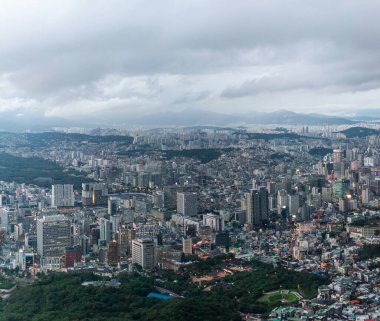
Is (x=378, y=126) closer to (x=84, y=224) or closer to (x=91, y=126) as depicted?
(x=91, y=126)

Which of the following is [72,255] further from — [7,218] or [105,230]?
[7,218]

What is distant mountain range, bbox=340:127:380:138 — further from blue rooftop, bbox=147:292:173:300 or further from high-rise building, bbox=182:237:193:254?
blue rooftop, bbox=147:292:173:300

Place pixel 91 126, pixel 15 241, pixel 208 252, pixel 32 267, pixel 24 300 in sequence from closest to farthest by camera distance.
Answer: pixel 24 300
pixel 32 267
pixel 208 252
pixel 15 241
pixel 91 126

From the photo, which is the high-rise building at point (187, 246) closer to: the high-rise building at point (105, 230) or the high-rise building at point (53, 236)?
the high-rise building at point (105, 230)

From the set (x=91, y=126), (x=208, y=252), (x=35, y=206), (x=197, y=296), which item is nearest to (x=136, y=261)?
(x=208, y=252)

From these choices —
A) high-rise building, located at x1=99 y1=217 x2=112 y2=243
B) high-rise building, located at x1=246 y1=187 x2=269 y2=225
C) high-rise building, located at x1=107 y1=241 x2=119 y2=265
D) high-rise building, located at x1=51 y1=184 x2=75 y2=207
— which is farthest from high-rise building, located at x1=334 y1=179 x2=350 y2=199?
high-rise building, located at x1=107 y1=241 x2=119 y2=265

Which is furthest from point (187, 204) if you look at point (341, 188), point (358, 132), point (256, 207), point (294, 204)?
point (358, 132)
